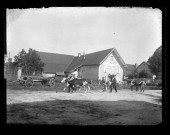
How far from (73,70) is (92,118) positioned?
3.76 metres

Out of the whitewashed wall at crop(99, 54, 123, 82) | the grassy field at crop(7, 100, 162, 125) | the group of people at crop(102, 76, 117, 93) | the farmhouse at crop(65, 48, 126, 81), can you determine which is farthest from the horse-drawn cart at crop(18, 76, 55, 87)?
the group of people at crop(102, 76, 117, 93)

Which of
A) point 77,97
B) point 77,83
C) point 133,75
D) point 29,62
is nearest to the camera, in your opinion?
point 29,62

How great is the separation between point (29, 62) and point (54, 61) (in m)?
1.15

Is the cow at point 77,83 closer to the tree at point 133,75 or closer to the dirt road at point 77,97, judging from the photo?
the dirt road at point 77,97

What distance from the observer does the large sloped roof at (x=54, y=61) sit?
20.0 feet

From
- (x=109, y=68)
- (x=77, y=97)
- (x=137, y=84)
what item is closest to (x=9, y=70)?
(x=77, y=97)

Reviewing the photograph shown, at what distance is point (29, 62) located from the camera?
5.92 metres

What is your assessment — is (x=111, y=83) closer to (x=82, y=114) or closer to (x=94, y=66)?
(x=94, y=66)

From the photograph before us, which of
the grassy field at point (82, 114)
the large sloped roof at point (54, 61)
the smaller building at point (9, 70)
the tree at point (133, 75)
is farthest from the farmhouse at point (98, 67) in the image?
the smaller building at point (9, 70)

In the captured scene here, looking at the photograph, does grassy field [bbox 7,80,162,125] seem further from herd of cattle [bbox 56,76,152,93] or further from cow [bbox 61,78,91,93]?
cow [bbox 61,78,91,93]

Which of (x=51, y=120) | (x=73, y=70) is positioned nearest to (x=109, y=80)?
(x=73, y=70)

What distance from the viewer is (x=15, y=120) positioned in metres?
4.44

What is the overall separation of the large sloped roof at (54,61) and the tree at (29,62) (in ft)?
0.61
